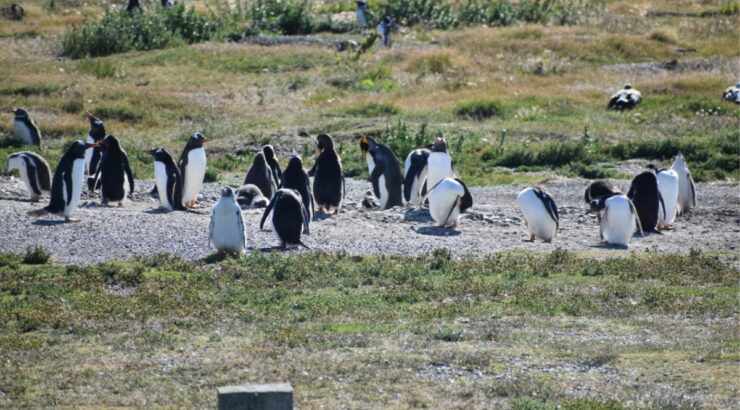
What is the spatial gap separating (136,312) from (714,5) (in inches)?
1834

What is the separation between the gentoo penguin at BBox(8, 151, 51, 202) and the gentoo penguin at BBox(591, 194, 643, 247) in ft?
25.2

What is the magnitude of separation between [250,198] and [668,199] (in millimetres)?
5976

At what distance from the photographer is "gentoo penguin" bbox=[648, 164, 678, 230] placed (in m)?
18.6

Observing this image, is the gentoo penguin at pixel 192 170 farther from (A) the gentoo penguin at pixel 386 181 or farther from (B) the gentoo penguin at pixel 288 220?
(B) the gentoo penguin at pixel 288 220

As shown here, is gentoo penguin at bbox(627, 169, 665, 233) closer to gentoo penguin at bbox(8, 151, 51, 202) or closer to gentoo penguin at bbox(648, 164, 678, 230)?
gentoo penguin at bbox(648, 164, 678, 230)

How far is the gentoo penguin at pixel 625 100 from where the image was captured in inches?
1146

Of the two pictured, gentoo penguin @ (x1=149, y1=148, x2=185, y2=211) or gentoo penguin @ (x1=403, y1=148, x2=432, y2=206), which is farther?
gentoo penguin @ (x1=403, y1=148, x2=432, y2=206)

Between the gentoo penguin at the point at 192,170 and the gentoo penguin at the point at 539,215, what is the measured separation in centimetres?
476

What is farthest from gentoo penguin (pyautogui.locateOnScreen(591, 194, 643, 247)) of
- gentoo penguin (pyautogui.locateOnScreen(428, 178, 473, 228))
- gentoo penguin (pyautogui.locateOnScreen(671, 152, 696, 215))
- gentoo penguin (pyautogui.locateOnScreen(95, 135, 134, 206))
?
gentoo penguin (pyautogui.locateOnScreen(95, 135, 134, 206))

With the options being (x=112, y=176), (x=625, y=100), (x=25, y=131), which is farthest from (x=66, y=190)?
(x=625, y=100)

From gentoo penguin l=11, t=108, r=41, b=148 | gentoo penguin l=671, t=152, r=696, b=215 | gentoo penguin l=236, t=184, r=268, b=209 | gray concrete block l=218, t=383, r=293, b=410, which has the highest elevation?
gray concrete block l=218, t=383, r=293, b=410

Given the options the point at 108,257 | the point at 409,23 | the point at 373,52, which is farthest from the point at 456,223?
the point at 409,23

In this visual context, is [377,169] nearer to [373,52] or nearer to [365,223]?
[365,223]

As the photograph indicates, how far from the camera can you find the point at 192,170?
1892cm
